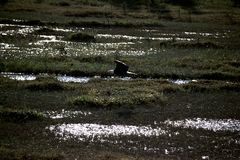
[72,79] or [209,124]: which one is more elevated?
[72,79]

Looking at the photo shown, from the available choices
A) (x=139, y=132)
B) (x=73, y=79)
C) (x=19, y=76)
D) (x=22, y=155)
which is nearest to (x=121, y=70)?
(x=73, y=79)

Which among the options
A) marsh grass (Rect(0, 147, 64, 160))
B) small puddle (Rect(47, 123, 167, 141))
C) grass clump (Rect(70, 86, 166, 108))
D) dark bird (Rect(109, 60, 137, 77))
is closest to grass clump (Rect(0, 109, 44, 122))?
small puddle (Rect(47, 123, 167, 141))

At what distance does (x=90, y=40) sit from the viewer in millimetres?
51188

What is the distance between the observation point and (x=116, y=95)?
29234mm

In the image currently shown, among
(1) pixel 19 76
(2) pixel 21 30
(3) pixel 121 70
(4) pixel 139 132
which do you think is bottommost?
(4) pixel 139 132

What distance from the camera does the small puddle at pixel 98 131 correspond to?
22688 millimetres

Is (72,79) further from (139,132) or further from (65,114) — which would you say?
(139,132)

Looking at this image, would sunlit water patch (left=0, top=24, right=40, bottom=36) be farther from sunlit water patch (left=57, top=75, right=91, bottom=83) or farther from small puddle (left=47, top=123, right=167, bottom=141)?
small puddle (left=47, top=123, right=167, bottom=141)

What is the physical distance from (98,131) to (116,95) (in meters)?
6.15

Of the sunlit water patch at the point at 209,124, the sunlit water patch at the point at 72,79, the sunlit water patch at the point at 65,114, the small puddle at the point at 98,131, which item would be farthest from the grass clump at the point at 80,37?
the small puddle at the point at 98,131

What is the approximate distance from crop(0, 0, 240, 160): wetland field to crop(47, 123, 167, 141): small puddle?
5 centimetres

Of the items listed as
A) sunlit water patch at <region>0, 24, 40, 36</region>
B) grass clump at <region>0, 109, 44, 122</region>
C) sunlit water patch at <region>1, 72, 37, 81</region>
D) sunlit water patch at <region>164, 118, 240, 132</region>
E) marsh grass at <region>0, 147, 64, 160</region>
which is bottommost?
sunlit water patch at <region>164, 118, 240, 132</region>

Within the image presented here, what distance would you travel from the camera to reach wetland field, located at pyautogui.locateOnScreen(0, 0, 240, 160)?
2136cm

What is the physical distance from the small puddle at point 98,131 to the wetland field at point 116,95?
2.0 inches
